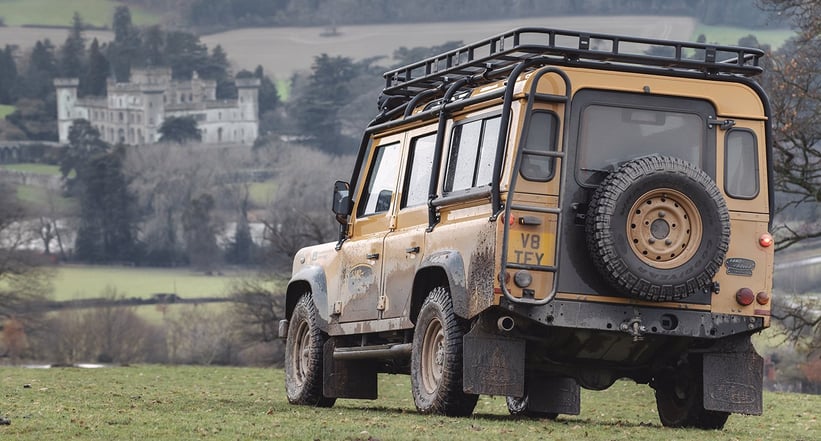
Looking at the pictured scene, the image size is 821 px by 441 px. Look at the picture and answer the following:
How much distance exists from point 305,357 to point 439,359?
3688mm

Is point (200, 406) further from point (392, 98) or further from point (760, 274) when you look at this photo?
point (760, 274)

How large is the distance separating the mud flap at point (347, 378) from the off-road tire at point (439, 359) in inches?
87.9

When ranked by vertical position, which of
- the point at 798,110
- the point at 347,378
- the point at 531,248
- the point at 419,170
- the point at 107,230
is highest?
the point at 798,110

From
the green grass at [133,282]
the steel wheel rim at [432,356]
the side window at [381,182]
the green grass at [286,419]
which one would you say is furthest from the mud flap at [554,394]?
the green grass at [133,282]

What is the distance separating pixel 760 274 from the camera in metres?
13.9

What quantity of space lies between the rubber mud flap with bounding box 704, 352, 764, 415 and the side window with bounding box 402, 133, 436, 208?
2.92m

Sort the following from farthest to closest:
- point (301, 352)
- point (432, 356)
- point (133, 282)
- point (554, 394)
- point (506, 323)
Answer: point (133, 282), point (301, 352), point (554, 394), point (432, 356), point (506, 323)

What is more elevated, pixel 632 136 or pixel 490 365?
pixel 632 136

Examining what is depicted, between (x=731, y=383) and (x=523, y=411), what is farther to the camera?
(x=523, y=411)

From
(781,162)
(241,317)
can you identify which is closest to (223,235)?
(241,317)

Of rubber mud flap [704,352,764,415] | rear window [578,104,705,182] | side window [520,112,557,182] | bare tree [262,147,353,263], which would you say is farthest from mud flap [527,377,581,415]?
bare tree [262,147,353,263]

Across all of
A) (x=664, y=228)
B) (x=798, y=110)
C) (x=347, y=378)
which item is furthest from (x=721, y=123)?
(x=798, y=110)

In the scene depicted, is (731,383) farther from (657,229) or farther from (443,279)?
(443,279)

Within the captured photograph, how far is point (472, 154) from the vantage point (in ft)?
46.6
